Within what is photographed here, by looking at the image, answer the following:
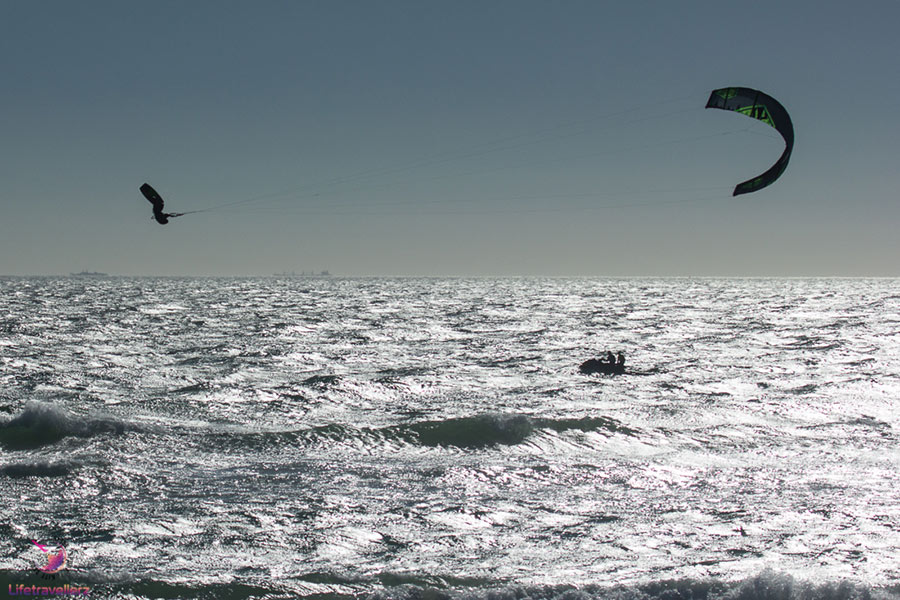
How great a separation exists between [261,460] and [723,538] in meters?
7.97

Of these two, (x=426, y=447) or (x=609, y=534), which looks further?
(x=426, y=447)

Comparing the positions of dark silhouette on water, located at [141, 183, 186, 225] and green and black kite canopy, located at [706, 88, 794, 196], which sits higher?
green and black kite canopy, located at [706, 88, 794, 196]

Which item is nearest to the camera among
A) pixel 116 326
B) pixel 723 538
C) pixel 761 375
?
pixel 723 538

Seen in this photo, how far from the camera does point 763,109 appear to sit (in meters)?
20.4

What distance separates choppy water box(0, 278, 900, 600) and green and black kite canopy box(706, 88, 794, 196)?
6093 mm

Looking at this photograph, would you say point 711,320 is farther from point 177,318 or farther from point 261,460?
point 261,460

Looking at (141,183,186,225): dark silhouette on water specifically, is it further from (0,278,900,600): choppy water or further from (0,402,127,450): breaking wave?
(0,402,127,450): breaking wave

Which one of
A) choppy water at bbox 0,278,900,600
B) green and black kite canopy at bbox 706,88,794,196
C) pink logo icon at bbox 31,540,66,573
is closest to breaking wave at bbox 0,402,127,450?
choppy water at bbox 0,278,900,600

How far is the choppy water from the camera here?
894 centimetres

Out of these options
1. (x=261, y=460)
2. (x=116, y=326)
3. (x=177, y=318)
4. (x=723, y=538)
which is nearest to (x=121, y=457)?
(x=261, y=460)

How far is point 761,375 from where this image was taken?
86.6 feet

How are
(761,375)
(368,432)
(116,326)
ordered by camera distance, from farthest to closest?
1. (116,326)
2. (761,375)
3. (368,432)

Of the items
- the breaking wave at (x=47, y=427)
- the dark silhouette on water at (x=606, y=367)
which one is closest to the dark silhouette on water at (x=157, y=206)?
the breaking wave at (x=47, y=427)

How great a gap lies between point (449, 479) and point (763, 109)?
1347 cm
